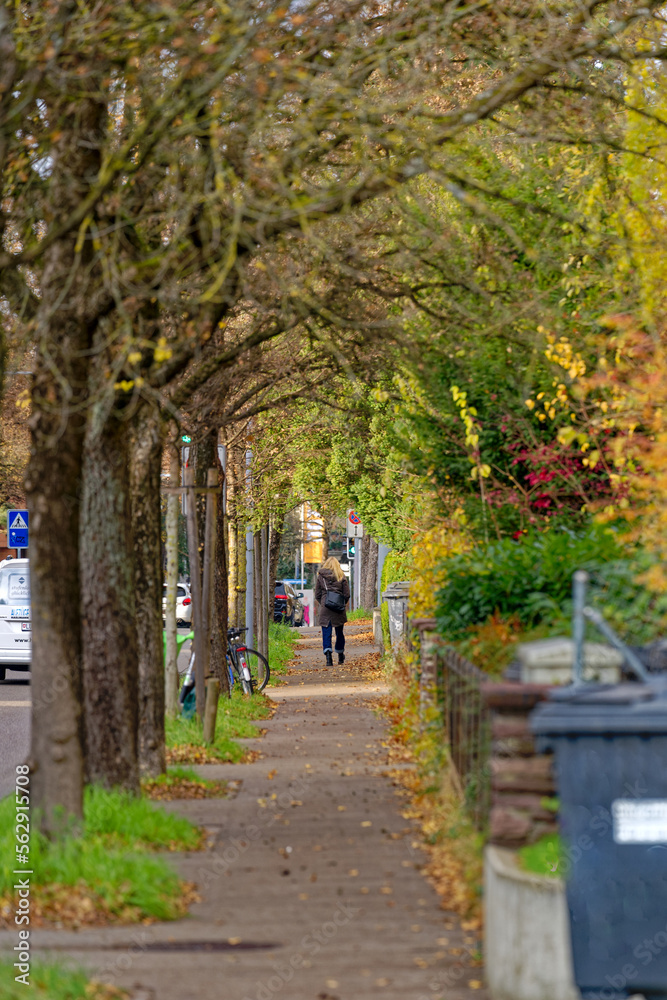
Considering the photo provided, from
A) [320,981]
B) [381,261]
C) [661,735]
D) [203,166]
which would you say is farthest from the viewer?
[381,261]

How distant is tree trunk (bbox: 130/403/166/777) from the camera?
32.9 ft

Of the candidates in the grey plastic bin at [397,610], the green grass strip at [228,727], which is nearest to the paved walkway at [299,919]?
the green grass strip at [228,727]

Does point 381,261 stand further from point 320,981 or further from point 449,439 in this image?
point 320,981

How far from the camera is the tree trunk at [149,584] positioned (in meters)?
10.0

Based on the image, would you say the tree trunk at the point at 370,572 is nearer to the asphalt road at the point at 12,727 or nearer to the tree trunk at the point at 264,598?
the tree trunk at the point at 264,598

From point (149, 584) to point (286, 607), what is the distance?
3389 centimetres

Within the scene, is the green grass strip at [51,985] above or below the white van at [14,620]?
below

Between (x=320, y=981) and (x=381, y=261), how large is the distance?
6875 millimetres

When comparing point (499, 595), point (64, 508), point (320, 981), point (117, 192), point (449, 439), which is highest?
A: point (117, 192)

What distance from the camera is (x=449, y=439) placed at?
43.3ft

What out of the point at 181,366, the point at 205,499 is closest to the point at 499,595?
the point at 181,366

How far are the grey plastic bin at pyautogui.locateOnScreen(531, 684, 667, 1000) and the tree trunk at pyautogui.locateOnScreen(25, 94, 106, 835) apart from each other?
11.1 ft

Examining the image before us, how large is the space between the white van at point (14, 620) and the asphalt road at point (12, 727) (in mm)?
512

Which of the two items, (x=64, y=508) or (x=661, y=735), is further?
(x=64, y=508)
